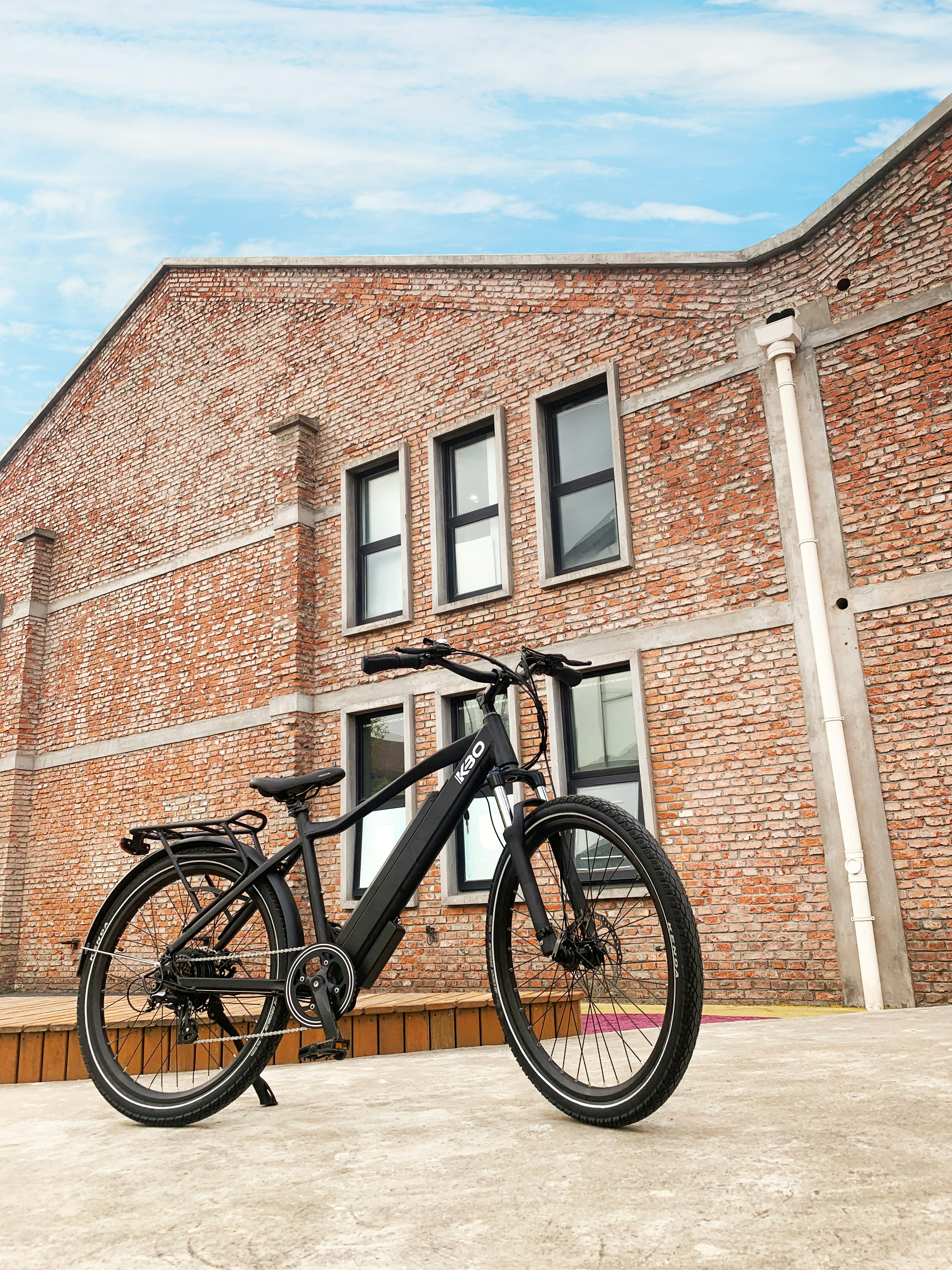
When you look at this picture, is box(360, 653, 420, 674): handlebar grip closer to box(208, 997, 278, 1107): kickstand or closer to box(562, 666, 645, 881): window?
box(208, 997, 278, 1107): kickstand

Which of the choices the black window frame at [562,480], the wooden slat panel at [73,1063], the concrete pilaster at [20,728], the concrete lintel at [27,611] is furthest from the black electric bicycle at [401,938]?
the concrete lintel at [27,611]

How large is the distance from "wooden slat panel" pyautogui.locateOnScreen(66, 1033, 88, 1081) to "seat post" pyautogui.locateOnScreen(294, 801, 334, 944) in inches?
77.5

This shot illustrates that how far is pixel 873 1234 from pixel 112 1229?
1.34m

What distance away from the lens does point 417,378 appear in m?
10.6

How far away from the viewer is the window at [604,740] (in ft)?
27.1

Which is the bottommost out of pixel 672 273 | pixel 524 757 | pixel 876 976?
pixel 876 976

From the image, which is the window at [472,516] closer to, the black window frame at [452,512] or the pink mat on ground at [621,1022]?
the black window frame at [452,512]

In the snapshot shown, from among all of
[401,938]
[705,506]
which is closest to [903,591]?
[705,506]

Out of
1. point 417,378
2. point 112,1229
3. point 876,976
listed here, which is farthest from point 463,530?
point 112,1229

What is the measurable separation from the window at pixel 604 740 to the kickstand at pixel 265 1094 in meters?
5.23

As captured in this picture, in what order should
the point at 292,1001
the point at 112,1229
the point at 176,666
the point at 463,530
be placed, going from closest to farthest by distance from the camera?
the point at 112,1229, the point at 292,1001, the point at 463,530, the point at 176,666

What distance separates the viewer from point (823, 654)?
7.11 meters

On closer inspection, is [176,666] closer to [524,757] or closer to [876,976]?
[524,757]

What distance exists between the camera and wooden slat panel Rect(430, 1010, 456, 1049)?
450cm
